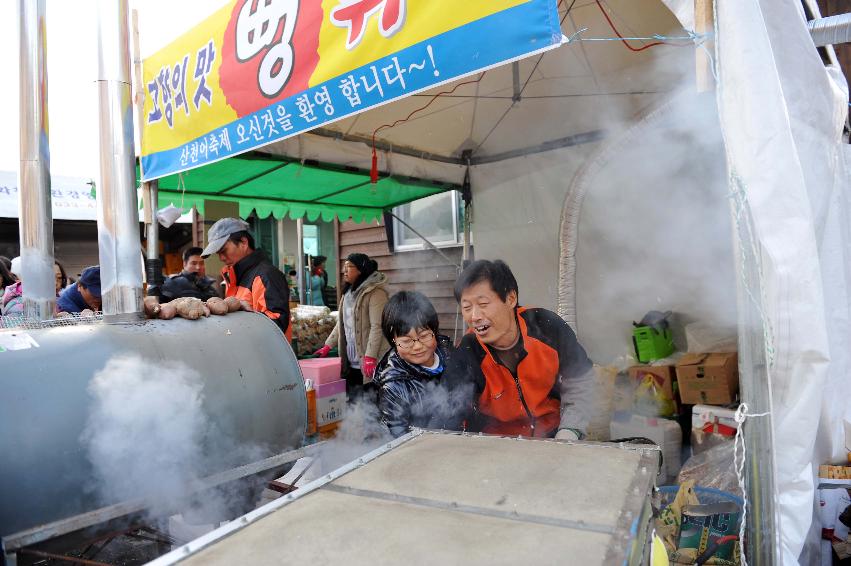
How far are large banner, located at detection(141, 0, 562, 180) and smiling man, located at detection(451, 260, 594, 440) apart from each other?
3.36 feet

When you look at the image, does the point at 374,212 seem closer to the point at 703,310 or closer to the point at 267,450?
the point at 703,310

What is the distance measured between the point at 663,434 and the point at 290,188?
4.38m

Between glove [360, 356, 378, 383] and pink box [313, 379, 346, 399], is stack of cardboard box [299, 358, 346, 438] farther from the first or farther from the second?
glove [360, 356, 378, 383]

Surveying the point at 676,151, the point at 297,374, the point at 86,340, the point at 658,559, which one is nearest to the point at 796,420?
the point at 658,559

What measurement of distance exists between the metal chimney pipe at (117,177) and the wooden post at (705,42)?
2.38 meters

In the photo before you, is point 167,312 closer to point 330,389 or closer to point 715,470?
point 330,389

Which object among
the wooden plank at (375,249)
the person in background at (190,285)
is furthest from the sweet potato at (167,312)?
the wooden plank at (375,249)

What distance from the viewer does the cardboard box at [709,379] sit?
3.95 meters

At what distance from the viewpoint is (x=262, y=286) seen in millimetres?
3744

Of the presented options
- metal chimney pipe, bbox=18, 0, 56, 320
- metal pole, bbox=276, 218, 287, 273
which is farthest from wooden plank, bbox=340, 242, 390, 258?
metal chimney pipe, bbox=18, 0, 56, 320

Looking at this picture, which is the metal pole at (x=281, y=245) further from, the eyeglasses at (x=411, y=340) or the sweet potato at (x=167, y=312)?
the sweet potato at (x=167, y=312)

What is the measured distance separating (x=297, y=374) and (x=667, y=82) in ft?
12.8

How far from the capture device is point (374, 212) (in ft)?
22.2

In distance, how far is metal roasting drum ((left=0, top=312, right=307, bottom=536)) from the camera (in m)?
1.42
